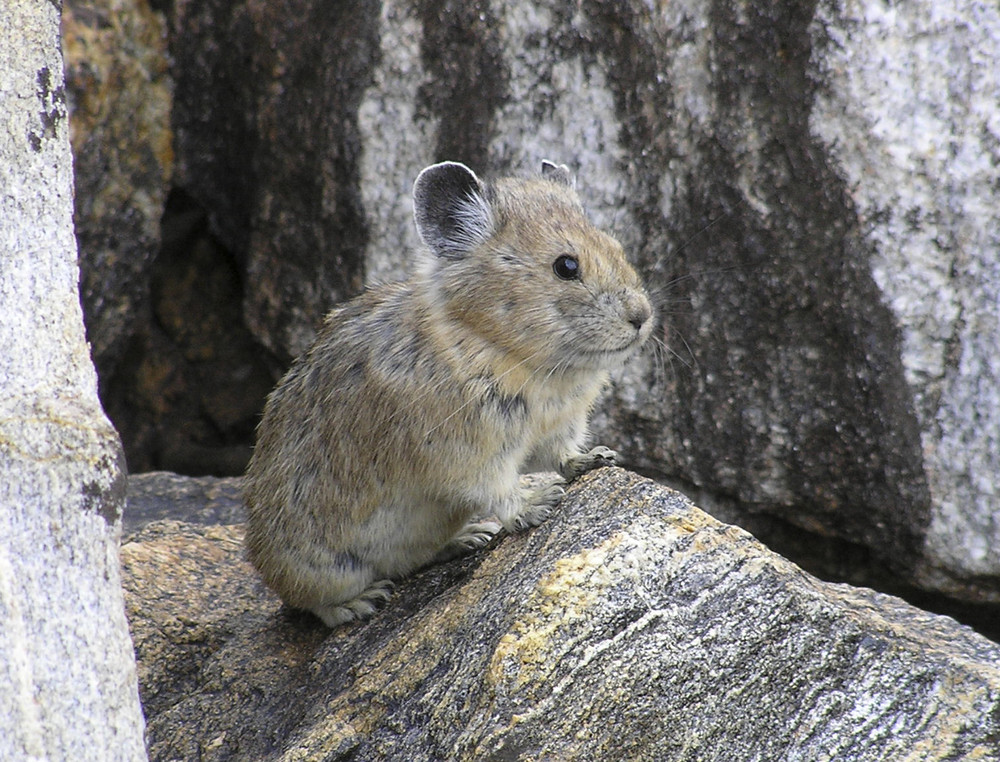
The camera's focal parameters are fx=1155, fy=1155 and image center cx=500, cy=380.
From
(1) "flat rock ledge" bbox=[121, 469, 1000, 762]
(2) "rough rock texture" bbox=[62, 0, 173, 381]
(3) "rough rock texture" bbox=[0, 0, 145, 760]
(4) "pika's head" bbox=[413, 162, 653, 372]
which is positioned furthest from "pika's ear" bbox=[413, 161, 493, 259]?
(2) "rough rock texture" bbox=[62, 0, 173, 381]

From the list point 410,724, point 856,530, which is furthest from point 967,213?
point 410,724

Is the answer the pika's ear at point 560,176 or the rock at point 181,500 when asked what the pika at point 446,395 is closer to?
the pika's ear at point 560,176

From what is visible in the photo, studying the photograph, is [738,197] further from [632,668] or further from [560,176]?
[632,668]

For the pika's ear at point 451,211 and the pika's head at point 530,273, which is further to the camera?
the pika's ear at point 451,211

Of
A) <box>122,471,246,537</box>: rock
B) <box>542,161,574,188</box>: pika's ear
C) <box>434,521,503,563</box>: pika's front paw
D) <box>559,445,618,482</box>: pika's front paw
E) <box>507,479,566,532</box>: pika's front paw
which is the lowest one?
<box>122,471,246,537</box>: rock

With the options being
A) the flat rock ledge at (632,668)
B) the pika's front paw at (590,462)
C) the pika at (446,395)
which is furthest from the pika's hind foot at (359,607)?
the pika's front paw at (590,462)

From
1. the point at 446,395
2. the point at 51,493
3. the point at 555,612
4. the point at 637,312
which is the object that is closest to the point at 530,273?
the point at 637,312

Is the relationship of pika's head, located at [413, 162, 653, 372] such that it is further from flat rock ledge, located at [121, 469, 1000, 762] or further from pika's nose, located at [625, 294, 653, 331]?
flat rock ledge, located at [121, 469, 1000, 762]
